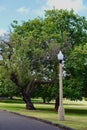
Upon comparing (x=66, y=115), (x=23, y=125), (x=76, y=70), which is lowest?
(x=23, y=125)

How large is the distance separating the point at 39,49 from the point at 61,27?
16.2ft

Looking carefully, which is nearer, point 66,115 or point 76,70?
point 66,115

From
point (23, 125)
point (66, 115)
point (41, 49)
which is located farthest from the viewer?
point (41, 49)

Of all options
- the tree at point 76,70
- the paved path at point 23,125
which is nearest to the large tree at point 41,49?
the tree at point 76,70

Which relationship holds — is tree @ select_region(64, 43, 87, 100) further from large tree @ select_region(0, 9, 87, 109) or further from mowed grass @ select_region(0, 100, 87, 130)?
mowed grass @ select_region(0, 100, 87, 130)

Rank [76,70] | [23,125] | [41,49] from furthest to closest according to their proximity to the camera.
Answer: [76,70]
[41,49]
[23,125]

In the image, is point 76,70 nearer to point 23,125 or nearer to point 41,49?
point 41,49

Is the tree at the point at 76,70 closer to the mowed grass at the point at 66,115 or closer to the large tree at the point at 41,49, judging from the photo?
the large tree at the point at 41,49

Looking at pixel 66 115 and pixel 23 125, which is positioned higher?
pixel 66 115

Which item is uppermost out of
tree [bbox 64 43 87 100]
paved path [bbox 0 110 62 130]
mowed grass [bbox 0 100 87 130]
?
tree [bbox 64 43 87 100]

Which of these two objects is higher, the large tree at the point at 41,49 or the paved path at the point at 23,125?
the large tree at the point at 41,49

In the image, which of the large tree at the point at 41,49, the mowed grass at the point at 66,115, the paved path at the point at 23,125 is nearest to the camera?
the paved path at the point at 23,125

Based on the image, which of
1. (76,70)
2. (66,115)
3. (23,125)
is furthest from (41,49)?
(23,125)

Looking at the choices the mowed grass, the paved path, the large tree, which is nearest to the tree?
the large tree
